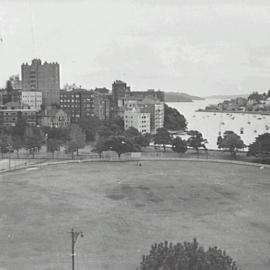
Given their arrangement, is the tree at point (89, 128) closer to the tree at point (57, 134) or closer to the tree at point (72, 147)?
the tree at point (57, 134)

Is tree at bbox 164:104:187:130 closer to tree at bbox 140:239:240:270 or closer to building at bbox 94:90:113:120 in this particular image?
building at bbox 94:90:113:120

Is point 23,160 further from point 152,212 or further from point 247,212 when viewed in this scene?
point 247,212

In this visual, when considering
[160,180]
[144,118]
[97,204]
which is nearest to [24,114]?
[144,118]

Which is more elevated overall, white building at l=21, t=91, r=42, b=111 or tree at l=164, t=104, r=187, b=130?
white building at l=21, t=91, r=42, b=111

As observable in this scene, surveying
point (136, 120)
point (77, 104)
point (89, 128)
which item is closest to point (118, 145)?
point (89, 128)

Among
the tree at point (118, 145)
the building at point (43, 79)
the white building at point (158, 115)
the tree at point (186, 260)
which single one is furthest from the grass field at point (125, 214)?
the building at point (43, 79)

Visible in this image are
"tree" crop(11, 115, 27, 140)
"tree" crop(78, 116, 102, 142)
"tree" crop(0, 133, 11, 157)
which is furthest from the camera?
"tree" crop(78, 116, 102, 142)

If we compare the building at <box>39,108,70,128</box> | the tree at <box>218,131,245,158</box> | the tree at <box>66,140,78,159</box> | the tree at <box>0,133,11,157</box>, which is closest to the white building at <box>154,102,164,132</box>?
the building at <box>39,108,70,128</box>
